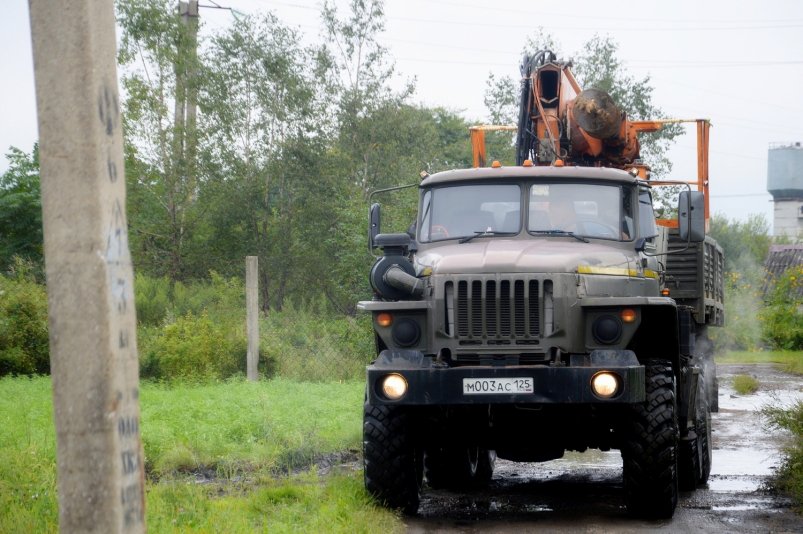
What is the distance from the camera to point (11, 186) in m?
30.4

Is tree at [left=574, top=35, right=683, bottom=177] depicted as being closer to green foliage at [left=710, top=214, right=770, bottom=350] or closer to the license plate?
green foliage at [left=710, top=214, right=770, bottom=350]

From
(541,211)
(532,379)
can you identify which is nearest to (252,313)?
(541,211)

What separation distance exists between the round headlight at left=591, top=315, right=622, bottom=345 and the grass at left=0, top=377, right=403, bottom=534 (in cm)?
196

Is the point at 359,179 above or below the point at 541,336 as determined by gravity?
above

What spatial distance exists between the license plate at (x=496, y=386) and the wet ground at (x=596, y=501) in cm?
99

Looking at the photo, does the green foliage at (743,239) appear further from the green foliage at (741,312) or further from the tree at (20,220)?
the tree at (20,220)

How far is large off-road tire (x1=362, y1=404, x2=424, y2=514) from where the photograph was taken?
8305mm

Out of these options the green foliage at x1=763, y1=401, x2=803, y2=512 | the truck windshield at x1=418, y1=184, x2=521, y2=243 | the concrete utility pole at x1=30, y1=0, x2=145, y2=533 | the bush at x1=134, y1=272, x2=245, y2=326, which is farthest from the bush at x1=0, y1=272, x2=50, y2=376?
the concrete utility pole at x1=30, y1=0, x2=145, y2=533

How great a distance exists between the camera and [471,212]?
31.2ft

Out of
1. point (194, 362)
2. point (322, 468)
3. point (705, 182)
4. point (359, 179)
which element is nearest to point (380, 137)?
point (359, 179)

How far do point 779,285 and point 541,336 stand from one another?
31749 millimetres

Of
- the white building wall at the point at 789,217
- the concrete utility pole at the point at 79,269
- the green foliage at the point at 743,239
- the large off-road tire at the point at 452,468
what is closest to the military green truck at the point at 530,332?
the large off-road tire at the point at 452,468

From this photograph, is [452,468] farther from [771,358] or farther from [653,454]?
[771,358]

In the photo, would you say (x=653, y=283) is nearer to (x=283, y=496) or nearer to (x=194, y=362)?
(x=283, y=496)
